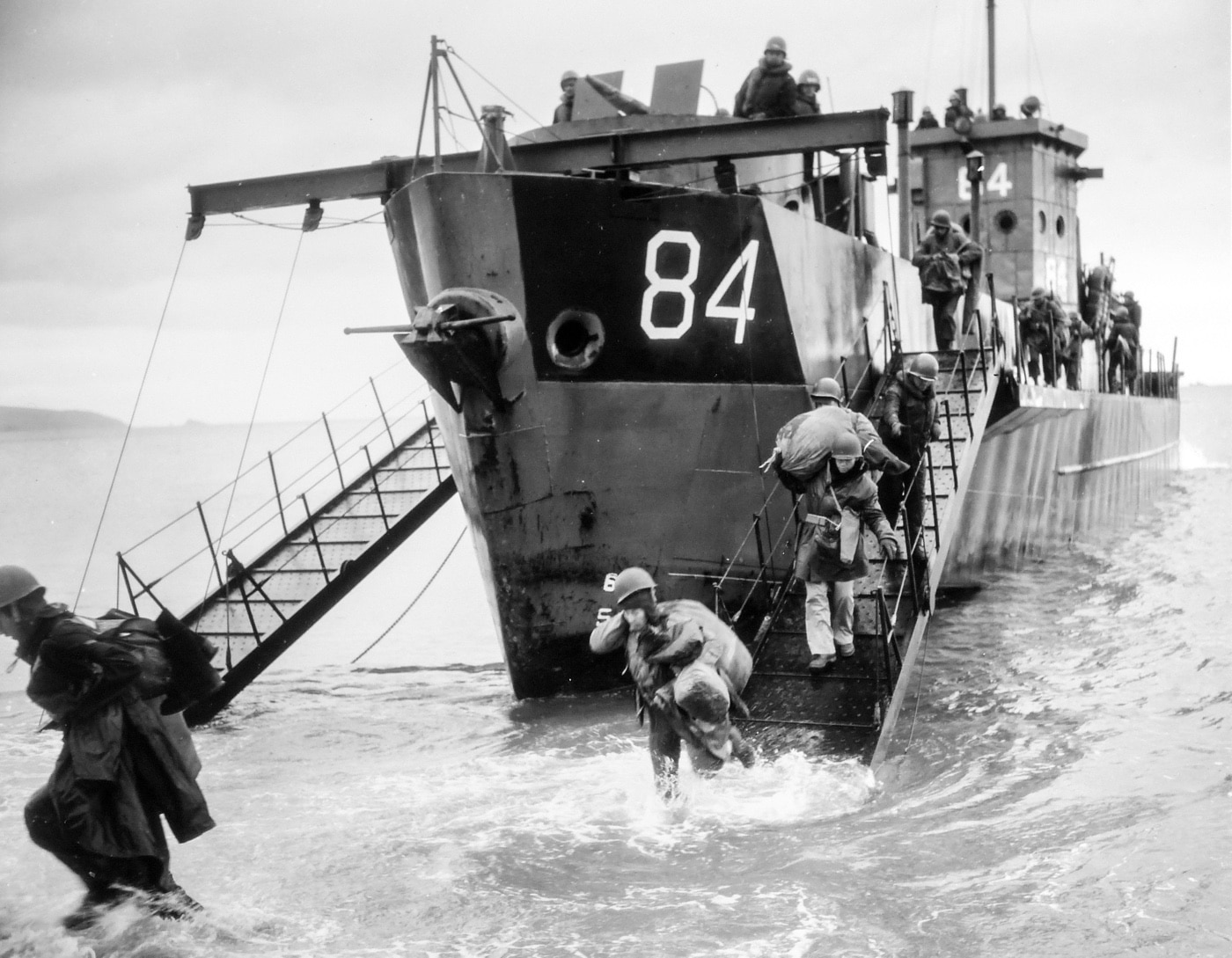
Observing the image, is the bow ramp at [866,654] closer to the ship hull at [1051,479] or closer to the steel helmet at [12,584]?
the ship hull at [1051,479]

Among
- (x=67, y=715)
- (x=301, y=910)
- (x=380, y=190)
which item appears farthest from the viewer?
(x=380, y=190)

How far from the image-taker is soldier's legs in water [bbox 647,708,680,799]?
7215mm

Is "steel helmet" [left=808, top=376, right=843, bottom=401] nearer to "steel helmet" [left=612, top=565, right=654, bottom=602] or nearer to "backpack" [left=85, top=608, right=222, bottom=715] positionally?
"steel helmet" [left=612, top=565, right=654, bottom=602]

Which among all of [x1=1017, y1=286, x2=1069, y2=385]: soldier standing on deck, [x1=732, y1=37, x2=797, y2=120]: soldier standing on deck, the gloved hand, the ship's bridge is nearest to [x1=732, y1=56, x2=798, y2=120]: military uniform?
[x1=732, y1=37, x2=797, y2=120]: soldier standing on deck

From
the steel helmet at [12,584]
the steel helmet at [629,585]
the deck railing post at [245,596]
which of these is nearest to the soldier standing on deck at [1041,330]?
the deck railing post at [245,596]

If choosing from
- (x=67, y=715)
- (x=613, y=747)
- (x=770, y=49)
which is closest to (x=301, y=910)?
(x=67, y=715)

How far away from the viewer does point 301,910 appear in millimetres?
6336

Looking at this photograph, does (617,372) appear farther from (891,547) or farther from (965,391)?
(965,391)

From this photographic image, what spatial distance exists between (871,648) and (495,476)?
129 inches

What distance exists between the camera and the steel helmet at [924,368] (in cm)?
937

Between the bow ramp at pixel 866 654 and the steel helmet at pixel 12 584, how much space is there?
440 centimetres

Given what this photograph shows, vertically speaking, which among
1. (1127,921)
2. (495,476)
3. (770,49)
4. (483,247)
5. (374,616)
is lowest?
(374,616)

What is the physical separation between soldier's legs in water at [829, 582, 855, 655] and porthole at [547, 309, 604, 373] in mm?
2863

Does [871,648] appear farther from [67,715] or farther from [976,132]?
[976,132]
